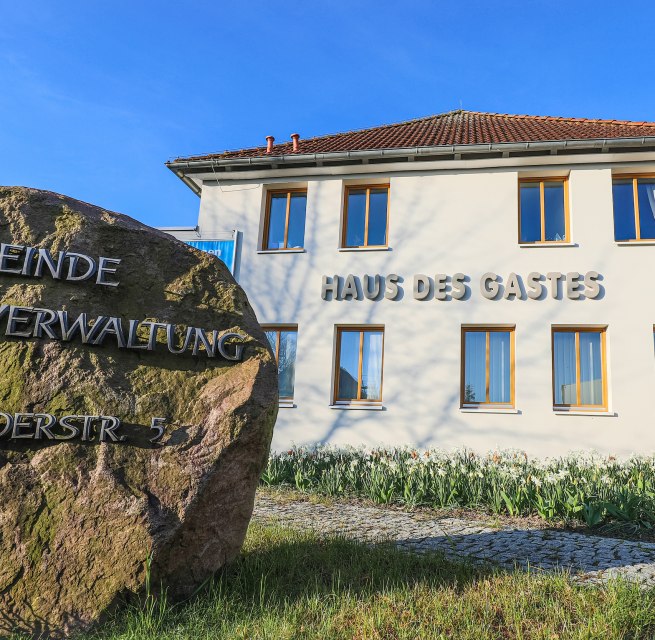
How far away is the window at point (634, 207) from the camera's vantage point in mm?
12289

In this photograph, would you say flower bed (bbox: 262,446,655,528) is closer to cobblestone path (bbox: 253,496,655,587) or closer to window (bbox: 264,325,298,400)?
cobblestone path (bbox: 253,496,655,587)

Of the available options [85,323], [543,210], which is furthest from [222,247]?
[85,323]

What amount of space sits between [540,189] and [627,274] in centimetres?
259

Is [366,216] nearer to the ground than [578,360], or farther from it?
farther from it

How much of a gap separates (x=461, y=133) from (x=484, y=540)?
35.9 feet

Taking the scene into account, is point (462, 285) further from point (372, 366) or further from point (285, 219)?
point (285, 219)

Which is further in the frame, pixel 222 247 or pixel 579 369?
pixel 222 247

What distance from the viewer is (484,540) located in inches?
224

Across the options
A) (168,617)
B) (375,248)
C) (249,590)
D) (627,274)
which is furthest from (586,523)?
(375,248)

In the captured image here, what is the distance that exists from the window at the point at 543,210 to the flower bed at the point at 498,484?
468cm

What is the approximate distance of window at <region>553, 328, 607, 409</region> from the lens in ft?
38.6

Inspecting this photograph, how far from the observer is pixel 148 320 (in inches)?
160

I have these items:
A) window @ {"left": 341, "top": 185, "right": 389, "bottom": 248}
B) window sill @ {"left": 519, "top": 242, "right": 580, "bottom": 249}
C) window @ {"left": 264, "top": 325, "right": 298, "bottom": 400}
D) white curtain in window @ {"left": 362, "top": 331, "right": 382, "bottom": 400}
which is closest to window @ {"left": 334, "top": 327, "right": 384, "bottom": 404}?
white curtain in window @ {"left": 362, "top": 331, "right": 382, "bottom": 400}

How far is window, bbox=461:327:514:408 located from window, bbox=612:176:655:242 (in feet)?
10.4
